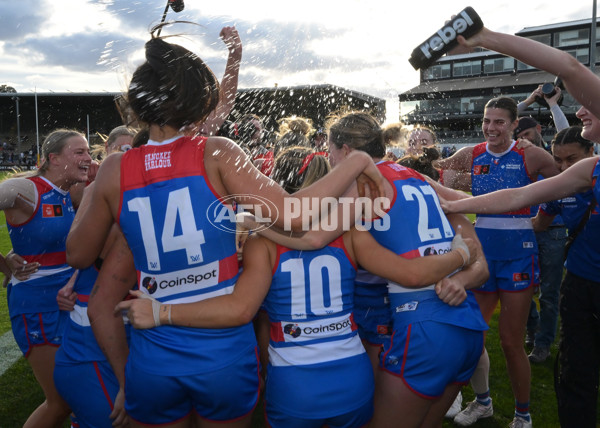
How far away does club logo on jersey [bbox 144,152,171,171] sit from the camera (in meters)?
1.87

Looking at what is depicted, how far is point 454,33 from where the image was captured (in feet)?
6.11

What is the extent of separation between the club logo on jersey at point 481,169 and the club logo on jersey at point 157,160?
139 inches

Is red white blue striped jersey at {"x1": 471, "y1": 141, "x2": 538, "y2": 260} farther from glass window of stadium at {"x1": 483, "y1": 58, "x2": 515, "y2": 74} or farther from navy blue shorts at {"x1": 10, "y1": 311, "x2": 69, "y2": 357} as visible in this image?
glass window of stadium at {"x1": 483, "y1": 58, "x2": 515, "y2": 74}

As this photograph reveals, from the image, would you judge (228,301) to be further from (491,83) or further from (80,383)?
(491,83)

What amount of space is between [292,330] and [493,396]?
3230mm

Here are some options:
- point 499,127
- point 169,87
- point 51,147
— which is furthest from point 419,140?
point 169,87

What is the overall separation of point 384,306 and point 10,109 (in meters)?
47.3

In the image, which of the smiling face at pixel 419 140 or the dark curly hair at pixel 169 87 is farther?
the smiling face at pixel 419 140

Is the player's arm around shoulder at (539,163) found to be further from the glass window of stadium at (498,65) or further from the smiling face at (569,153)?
the glass window of stadium at (498,65)

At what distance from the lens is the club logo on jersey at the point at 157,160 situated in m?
1.87

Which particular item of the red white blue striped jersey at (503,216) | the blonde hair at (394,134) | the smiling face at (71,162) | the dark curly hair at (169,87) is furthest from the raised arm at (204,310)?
the red white blue striped jersey at (503,216)

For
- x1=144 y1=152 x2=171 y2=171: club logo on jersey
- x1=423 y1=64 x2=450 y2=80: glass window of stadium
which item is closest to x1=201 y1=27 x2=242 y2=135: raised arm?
x1=144 y1=152 x2=171 y2=171: club logo on jersey

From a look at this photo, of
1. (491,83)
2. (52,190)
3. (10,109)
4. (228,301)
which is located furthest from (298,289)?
(491,83)

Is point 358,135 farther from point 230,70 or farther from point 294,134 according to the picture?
point 294,134
